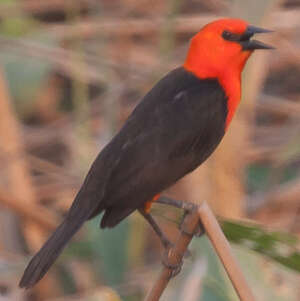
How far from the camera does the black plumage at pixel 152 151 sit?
8.89 feet

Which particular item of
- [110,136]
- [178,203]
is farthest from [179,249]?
[110,136]

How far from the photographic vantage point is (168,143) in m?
2.86

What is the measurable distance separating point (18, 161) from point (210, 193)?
1.09m

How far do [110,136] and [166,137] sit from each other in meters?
1.29

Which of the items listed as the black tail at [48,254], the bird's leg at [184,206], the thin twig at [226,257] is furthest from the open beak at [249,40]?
the thin twig at [226,257]

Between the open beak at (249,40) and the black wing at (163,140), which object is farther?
the open beak at (249,40)

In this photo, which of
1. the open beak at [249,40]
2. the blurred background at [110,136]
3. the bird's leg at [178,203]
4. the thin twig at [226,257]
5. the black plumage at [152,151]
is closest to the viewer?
the thin twig at [226,257]

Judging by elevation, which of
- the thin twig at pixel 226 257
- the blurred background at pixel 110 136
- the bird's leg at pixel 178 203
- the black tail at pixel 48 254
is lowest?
the blurred background at pixel 110 136

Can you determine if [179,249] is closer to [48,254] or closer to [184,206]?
[184,206]

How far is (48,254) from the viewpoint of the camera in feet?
8.44

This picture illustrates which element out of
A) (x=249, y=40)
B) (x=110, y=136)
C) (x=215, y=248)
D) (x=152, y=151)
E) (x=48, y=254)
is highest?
(x=249, y=40)

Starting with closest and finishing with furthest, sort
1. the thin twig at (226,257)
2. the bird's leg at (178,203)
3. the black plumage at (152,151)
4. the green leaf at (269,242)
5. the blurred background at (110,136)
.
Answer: the thin twig at (226,257) < the green leaf at (269,242) < the bird's leg at (178,203) < the black plumage at (152,151) < the blurred background at (110,136)

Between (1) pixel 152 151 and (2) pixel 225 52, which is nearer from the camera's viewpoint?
(1) pixel 152 151

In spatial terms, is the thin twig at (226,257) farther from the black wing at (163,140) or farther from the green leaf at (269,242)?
the black wing at (163,140)
